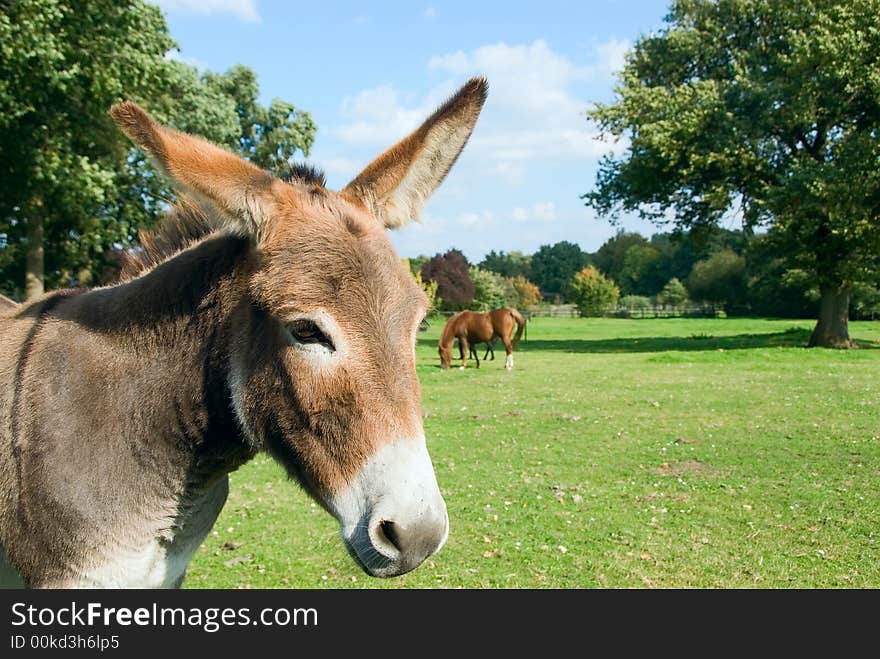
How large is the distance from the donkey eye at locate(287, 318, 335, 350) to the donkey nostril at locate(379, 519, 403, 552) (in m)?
0.64

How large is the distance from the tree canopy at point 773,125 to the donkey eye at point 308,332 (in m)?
27.1

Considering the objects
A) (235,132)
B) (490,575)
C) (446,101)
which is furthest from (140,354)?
(235,132)

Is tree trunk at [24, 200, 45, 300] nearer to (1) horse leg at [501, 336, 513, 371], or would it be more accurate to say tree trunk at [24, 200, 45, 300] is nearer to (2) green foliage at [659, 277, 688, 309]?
(1) horse leg at [501, 336, 513, 371]

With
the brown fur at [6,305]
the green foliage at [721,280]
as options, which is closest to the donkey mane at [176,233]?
the brown fur at [6,305]

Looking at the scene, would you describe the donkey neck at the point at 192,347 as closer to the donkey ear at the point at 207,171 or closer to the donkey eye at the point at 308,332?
the donkey ear at the point at 207,171

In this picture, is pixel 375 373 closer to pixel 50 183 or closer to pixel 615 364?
pixel 50 183

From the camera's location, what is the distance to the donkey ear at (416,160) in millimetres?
2850

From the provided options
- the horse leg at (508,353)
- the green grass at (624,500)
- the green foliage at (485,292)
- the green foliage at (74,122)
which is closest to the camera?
the green grass at (624,500)

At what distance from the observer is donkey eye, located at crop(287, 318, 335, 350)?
2.32 m

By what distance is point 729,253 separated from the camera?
80625 mm

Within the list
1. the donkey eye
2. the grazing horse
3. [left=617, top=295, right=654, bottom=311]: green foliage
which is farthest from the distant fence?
the donkey eye

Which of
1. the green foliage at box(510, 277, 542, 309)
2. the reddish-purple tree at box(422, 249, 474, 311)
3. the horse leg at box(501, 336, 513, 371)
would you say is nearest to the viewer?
the horse leg at box(501, 336, 513, 371)

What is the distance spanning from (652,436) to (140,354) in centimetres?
991

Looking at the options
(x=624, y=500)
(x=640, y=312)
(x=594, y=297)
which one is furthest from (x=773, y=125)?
(x=640, y=312)
